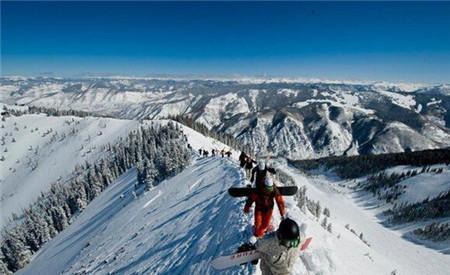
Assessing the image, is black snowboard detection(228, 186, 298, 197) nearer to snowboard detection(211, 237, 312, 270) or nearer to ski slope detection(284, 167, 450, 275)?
Answer: snowboard detection(211, 237, 312, 270)

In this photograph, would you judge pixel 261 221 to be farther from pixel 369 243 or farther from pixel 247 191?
pixel 369 243

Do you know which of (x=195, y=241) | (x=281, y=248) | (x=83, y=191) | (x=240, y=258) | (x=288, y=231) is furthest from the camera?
(x=83, y=191)

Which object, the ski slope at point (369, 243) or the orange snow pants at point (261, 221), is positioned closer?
the orange snow pants at point (261, 221)

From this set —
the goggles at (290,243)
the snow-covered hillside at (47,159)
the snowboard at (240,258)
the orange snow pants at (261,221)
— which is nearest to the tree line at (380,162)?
the snow-covered hillside at (47,159)

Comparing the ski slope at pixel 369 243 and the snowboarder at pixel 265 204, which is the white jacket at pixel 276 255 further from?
the ski slope at pixel 369 243

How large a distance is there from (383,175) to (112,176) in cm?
11584

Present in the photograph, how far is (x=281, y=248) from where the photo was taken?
6801 mm

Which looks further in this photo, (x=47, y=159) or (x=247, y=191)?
(x=47, y=159)

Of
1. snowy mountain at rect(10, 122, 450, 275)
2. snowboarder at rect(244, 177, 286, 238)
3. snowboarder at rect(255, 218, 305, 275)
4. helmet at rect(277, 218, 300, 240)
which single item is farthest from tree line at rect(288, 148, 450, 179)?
helmet at rect(277, 218, 300, 240)

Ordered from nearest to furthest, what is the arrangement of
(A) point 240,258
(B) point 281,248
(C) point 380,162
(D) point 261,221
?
(B) point 281,248
(A) point 240,258
(D) point 261,221
(C) point 380,162

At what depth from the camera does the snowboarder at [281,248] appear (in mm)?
6656

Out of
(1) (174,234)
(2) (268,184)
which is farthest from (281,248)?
(1) (174,234)

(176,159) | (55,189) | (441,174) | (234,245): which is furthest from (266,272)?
(441,174)

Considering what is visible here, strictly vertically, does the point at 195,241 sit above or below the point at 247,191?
below
